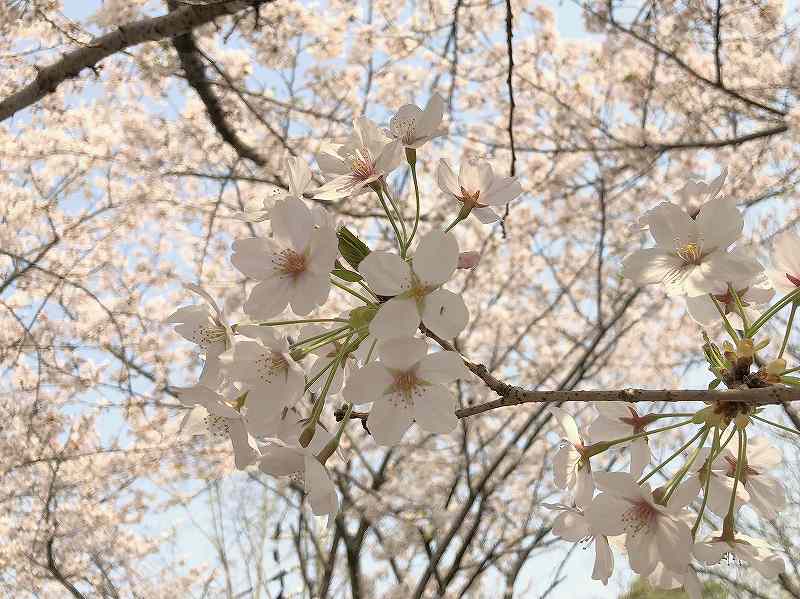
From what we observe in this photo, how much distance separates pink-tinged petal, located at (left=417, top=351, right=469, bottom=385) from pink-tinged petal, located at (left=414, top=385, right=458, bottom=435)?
0.7 inches

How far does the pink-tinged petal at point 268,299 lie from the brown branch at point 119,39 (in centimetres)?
160

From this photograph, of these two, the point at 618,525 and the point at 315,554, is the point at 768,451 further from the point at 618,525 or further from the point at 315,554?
the point at 315,554

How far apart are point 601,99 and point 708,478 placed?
215 inches

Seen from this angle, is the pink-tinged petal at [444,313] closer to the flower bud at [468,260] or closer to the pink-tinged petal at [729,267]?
the flower bud at [468,260]

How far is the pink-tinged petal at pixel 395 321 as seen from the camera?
0.78 metres

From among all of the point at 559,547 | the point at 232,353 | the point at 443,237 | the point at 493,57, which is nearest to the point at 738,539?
the point at 443,237

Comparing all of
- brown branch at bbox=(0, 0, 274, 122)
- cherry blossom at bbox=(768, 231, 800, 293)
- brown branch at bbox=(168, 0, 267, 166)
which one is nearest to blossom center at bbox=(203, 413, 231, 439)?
cherry blossom at bbox=(768, 231, 800, 293)

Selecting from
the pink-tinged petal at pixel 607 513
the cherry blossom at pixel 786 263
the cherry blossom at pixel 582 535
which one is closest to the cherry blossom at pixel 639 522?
the pink-tinged petal at pixel 607 513

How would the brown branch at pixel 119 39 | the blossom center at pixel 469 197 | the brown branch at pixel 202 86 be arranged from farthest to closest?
1. the brown branch at pixel 202 86
2. the brown branch at pixel 119 39
3. the blossom center at pixel 469 197

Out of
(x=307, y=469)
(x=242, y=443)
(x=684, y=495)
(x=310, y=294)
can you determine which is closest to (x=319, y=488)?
(x=307, y=469)

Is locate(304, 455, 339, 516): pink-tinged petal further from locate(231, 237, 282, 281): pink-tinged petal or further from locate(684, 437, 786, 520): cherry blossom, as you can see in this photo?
locate(684, 437, 786, 520): cherry blossom

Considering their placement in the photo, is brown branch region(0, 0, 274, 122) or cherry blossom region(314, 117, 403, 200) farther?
brown branch region(0, 0, 274, 122)

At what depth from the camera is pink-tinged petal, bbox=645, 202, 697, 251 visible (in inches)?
38.3

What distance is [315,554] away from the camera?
462 cm
